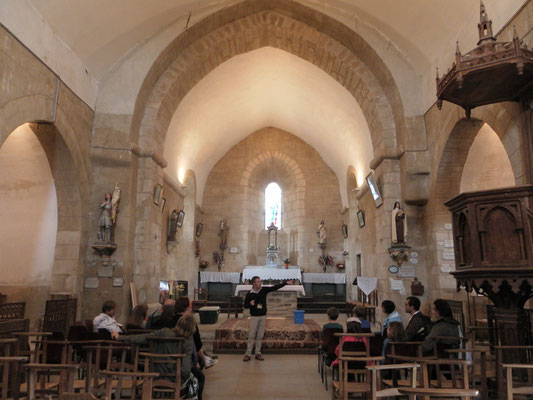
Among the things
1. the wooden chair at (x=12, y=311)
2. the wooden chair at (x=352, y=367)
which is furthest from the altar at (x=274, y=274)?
the wooden chair at (x=352, y=367)

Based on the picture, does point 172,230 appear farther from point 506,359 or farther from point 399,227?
point 506,359

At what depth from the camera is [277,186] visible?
62.0 feet

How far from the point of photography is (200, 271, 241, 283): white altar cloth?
15516 mm

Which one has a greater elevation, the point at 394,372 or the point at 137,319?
the point at 137,319

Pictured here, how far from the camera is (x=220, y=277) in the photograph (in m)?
15.6

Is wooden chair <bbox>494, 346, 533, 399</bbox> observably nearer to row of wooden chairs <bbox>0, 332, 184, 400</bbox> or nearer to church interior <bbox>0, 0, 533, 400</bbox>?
church interior <bbox>0, 0, 533, 400</bbox>

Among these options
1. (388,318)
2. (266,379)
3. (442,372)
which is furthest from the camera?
(266,379)

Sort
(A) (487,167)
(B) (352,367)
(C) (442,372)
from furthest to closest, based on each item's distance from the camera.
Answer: (A) (487,167), (B) (352,367), (C) (442,372)

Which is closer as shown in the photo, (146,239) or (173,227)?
(146,239)

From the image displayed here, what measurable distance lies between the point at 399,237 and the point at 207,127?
750 centimetres

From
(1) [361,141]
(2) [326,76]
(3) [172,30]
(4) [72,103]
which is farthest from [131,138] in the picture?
(1) [361,141]

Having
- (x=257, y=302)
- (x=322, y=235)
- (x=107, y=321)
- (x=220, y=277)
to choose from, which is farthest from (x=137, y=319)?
(x=322, y=235)

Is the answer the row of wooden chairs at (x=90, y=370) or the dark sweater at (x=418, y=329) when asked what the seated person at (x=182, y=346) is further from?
the dark sweater at (x=418, y=329)

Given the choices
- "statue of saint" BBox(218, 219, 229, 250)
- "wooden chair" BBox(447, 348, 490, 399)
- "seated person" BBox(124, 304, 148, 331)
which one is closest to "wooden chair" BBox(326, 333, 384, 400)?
A: "wooden chair" BBox(447, 348, 490, 399)
